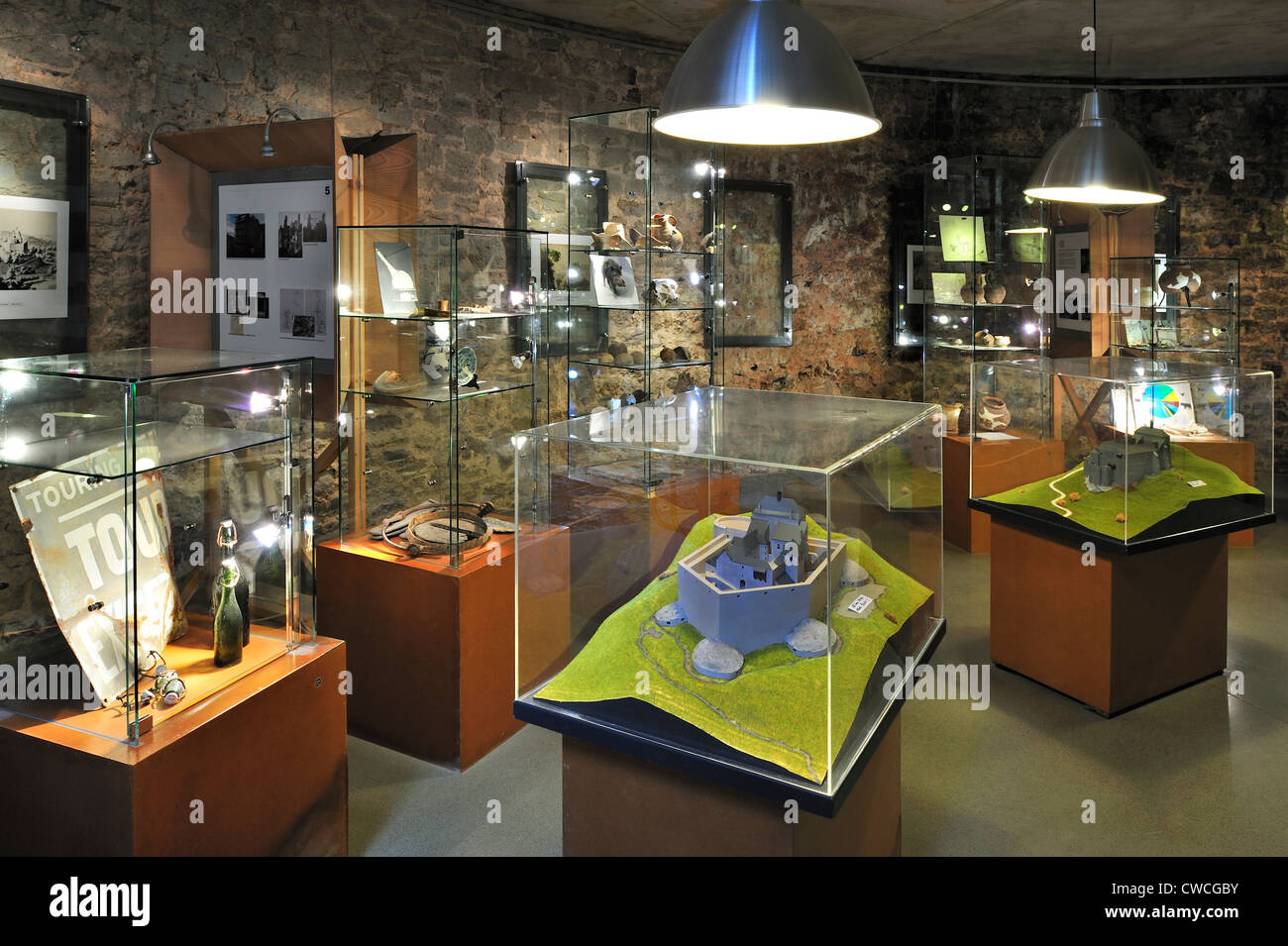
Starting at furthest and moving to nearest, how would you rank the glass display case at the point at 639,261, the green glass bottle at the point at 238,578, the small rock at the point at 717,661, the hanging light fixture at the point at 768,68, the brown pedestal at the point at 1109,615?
the glass display case at the point at 639,261
the brown pedestal at the point at 1109,615
the green glass bottle at the point at 238,578
the small rock at the point at 717,661
the hanging light fixture at the point at 768,68

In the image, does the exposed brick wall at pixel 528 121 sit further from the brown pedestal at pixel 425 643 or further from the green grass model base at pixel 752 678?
the green grass model base at pixel 752 678

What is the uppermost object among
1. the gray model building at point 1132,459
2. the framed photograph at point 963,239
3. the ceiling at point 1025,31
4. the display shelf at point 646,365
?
the ceiling at point 1025,31

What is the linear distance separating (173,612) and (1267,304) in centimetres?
851

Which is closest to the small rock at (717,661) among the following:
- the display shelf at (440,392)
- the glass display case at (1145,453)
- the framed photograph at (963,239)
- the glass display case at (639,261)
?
the display shelf at (440,392)

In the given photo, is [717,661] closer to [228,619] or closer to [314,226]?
[228,619]

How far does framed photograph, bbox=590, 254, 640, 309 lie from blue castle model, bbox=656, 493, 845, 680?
9.82ft

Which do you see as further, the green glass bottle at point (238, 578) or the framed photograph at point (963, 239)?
the framed photograph at point (963, 239)

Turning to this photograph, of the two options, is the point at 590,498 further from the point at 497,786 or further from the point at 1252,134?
the point at 1252,134

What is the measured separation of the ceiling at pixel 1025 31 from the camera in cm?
577

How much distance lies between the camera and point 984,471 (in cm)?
499

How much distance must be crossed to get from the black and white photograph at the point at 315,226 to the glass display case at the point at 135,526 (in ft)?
3.58

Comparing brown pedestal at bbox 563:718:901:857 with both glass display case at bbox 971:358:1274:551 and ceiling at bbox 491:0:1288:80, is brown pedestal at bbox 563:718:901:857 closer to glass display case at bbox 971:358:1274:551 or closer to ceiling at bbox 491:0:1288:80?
glass display case at bbox 971:358:1274:551

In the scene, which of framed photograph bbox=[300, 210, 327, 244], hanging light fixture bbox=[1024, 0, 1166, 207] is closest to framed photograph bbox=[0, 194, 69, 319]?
framed photograph bbox=[300, 210, 327, 244]
